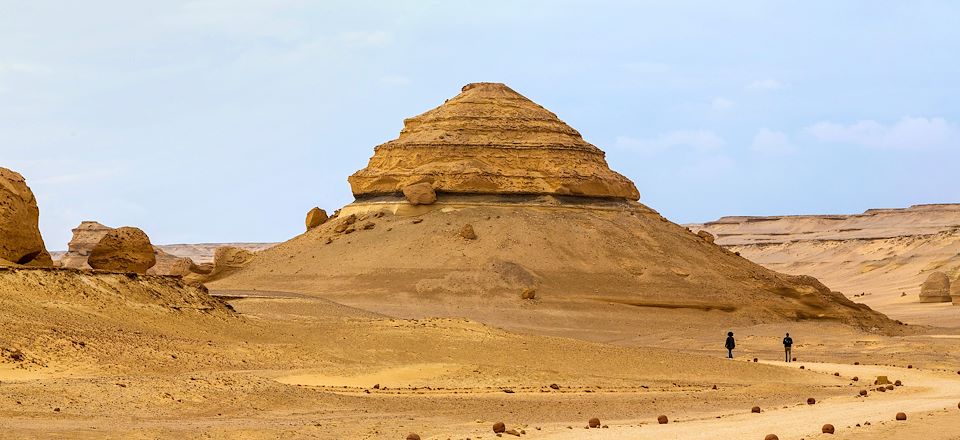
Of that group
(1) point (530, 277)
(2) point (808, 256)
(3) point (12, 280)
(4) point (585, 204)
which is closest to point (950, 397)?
(3) point (12, 280)

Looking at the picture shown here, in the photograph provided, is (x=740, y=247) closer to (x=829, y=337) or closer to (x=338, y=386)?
(x=829, y=337)

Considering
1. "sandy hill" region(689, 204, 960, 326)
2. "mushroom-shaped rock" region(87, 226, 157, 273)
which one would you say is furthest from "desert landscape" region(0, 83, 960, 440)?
"sandy hill" region(689, 204, 960, 326)

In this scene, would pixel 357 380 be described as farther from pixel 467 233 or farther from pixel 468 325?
pixel 467 233

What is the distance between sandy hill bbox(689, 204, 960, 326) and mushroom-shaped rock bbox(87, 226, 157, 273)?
112ft

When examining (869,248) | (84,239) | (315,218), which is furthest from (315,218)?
(869,248)

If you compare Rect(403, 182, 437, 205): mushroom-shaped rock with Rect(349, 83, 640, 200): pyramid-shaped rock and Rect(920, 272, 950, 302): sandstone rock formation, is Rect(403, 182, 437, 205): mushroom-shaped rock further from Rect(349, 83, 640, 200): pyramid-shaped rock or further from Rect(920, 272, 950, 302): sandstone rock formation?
Rect(920, 272, 950, 302): sandstone rock formation

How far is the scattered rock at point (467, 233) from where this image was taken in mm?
51844

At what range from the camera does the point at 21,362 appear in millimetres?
19844

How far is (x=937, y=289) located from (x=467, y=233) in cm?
2692

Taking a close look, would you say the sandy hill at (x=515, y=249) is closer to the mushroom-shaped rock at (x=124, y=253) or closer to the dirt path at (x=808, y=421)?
the mushroom-shaped rock at (x=124, y=253)

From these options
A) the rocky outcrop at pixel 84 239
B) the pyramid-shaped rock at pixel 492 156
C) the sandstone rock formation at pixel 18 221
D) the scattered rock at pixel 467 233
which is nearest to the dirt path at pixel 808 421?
the sandstone rock formation at pixel 18 221

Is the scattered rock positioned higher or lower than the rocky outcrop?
lower

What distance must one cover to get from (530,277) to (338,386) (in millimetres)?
27785

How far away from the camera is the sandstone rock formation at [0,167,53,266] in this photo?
85.6 feet
